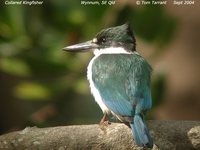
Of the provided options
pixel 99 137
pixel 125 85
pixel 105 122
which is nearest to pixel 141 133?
pixel 99 137

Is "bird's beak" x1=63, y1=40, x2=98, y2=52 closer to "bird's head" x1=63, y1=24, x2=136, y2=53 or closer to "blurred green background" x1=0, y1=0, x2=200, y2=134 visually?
"bird's head" x1=63, y1=24, x2=136, y2=53

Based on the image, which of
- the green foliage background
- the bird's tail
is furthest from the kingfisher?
the green foliage background

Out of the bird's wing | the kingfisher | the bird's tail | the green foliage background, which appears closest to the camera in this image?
the bird's tail

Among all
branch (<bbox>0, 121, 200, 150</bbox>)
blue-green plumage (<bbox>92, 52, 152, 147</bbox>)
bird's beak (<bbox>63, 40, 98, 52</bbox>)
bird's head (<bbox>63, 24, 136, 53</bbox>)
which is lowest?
branch (<bbox>0, 121, 200, 150</bbox>)

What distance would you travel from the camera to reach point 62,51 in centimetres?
726

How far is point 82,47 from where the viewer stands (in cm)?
667

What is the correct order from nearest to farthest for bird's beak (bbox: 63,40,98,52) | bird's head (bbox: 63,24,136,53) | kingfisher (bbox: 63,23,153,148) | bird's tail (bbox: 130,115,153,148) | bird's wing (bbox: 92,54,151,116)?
bird's tail (bbox: 130,115,153,148) → kingfisher (bbox: 63,23,153,148) → bird's wing (bbox: 92,54,151,116) → bird's head (bbox: 63,24,136,53) → bird's beak (bbox: 63,40,98,52)

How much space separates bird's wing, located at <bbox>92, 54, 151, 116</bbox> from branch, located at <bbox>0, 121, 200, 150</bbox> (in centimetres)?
15

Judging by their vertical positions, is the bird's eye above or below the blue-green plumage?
above

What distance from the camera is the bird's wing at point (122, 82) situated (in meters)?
5.62

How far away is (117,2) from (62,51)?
912mm

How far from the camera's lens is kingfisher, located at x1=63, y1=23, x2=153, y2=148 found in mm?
5516

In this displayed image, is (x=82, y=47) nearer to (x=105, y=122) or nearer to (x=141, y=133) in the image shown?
(x=105, y=122)

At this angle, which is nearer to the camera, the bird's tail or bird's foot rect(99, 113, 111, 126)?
the bird's tail
